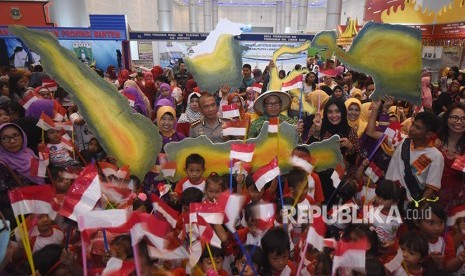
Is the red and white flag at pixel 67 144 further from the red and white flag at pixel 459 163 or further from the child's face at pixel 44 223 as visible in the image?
the red and white flag at pixel 459 163

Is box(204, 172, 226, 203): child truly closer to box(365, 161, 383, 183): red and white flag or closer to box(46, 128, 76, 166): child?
box(365, 161, 383, 183): red and white flag

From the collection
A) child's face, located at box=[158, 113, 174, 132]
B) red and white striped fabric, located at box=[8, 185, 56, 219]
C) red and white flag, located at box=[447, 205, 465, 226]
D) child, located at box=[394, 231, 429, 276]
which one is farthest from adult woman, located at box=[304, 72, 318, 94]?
red and white striped fabric, located at box=[8, 185, 56, 219]

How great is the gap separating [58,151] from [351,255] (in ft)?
9.25

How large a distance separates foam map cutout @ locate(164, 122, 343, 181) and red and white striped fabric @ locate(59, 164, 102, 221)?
2.96ft

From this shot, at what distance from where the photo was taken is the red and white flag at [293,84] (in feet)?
12.1

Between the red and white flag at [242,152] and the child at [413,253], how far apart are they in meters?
1.11

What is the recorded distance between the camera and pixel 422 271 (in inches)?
79.8

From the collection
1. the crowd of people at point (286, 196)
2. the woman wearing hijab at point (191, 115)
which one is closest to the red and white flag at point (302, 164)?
the crowd of people at point (286, 196)

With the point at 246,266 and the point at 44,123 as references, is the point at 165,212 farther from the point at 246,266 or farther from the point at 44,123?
the point at 44,123

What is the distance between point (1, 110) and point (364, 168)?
3.44 metres

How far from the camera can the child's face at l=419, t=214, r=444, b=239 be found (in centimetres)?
222

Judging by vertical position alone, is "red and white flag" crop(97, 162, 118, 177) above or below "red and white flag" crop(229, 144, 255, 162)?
below

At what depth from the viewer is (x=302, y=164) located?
260 cm

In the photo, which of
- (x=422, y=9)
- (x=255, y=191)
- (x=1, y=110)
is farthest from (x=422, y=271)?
(x=422, y=9)
